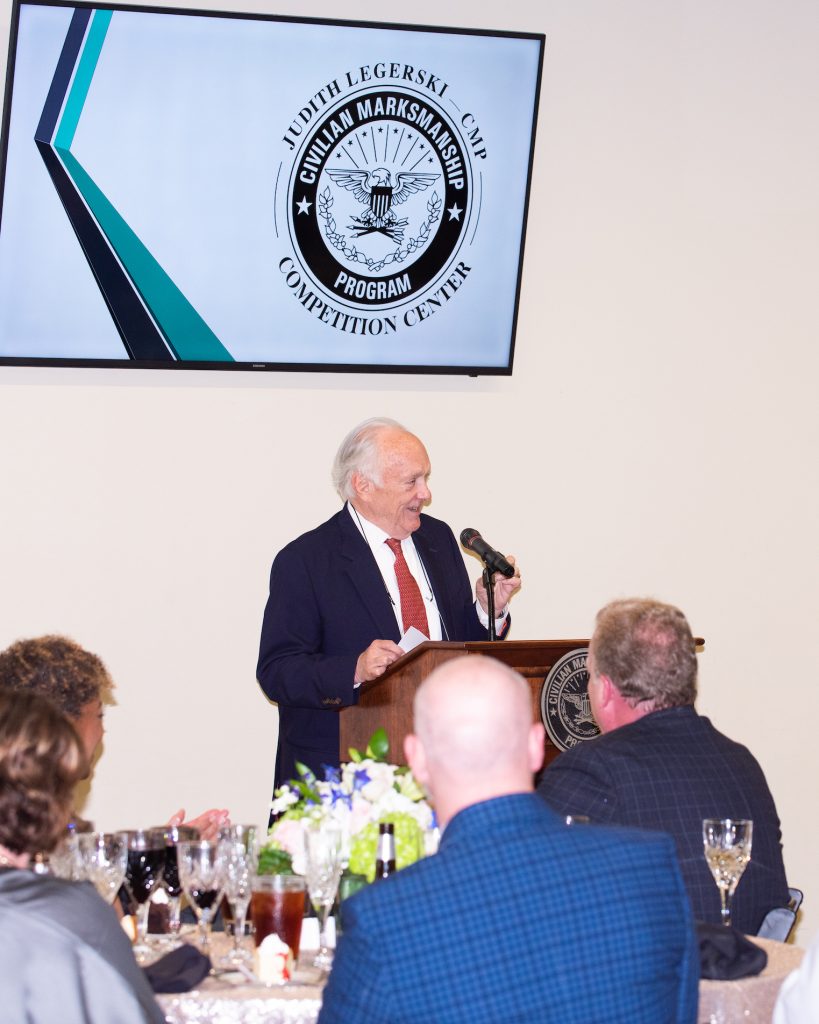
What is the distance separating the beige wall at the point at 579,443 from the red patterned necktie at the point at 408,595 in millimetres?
697

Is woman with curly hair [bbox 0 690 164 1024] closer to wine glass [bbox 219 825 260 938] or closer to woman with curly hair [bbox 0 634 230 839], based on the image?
wine glass [bbox 219 825 260 938]

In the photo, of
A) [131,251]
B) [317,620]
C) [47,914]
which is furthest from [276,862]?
[131,251]

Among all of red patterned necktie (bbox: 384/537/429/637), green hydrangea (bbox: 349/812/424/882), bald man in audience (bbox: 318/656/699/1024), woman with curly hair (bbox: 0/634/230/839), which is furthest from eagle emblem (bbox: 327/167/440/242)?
bald man in audience (bbox: 318/656/699/1024)

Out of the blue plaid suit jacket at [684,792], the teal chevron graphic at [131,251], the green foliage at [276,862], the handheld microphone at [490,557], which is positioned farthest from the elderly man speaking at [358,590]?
the green foliage at [276,862]

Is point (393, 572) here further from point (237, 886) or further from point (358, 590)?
point (237, 886)

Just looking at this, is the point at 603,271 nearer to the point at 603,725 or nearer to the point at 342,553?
the point at 342,553

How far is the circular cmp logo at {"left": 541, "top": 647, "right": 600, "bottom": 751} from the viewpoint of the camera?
355 centimetres

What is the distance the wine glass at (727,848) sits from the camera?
2449 mm

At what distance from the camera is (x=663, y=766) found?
2656 millimetres

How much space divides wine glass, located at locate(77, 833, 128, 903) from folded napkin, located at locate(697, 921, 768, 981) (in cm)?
95

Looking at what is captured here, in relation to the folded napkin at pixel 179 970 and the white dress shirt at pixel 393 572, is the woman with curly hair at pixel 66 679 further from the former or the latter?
the white dress shirt at pixel 393 572

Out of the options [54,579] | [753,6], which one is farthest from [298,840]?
[753,6]

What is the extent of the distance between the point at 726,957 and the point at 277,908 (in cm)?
73

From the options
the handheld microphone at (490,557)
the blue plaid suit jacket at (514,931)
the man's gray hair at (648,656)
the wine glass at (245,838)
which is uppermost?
the handheld microphone at (490,557)
